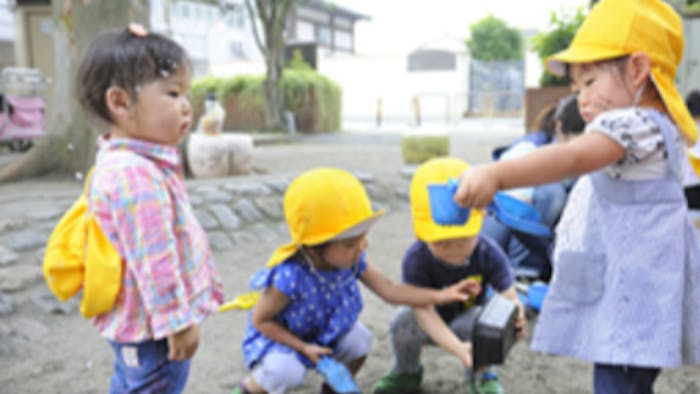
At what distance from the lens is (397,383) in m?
2.25

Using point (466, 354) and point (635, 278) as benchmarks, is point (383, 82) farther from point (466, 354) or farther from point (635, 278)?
point (635, 278)

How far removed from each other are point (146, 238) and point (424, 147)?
18.1ft

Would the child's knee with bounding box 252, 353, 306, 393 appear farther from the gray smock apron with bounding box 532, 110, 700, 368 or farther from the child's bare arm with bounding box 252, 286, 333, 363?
the gray smock apron with bounding box 532, 110, 700, 368

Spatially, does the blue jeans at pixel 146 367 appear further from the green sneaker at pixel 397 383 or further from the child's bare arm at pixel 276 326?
the green sneaker at pixel 397 383

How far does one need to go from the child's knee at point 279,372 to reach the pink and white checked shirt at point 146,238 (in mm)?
430

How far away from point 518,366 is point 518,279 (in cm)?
96

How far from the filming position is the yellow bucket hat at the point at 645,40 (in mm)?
1408

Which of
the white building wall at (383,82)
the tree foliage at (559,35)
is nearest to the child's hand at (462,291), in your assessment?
the tree foliage at (559,35)

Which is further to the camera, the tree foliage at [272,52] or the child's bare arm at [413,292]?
the tree foliage at [272,52]

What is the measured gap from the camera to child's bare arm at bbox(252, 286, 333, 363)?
77.4 inches

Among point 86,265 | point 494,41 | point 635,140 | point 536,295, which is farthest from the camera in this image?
point 494,41

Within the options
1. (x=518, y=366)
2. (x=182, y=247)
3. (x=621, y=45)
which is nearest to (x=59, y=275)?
(x=182, y=247)

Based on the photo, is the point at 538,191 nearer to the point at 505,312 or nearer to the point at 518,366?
the point at 518,366

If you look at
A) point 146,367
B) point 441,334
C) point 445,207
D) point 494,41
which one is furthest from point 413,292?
point 494,41
